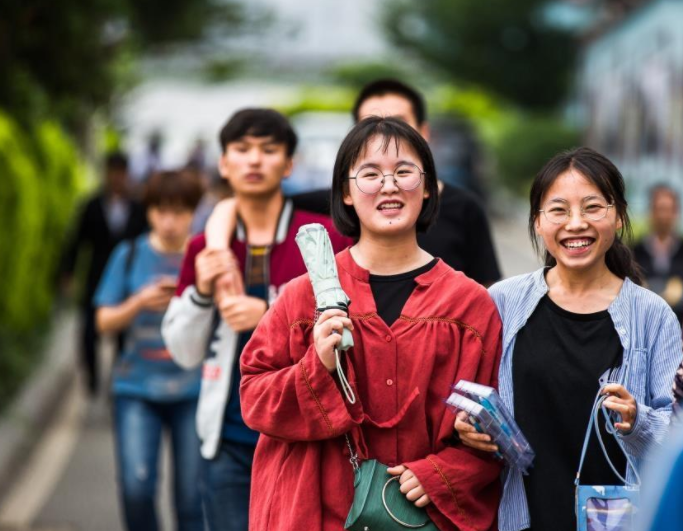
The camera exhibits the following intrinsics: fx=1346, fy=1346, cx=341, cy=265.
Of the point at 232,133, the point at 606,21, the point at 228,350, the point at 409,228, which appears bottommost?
the point at 228,350

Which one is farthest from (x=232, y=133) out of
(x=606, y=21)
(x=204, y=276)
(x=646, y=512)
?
(x=606, y=21)

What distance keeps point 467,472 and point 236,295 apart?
132 cm

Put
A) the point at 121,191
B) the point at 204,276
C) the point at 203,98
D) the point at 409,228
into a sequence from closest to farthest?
1. the point at 409,228
2. the point at 204,276
3. the point at 121,191
4. the point at 203,98

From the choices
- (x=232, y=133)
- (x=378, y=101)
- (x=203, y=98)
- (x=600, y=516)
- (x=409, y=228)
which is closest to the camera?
(x=600, y=516)

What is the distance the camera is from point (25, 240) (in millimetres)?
10219

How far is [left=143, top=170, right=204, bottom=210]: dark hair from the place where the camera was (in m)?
6.18

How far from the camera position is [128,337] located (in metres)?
6.05

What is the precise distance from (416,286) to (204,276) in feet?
3.77

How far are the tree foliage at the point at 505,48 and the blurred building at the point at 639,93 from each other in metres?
4.67

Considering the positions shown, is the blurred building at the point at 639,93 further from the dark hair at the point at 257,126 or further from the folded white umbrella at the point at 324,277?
the folded white umbrella at the point at 324,277

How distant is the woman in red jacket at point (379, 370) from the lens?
338cm

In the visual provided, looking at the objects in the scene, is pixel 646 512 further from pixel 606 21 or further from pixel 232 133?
pixel 606 21

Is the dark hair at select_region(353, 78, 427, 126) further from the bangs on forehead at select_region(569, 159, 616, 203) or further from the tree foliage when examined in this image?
the tree foliage

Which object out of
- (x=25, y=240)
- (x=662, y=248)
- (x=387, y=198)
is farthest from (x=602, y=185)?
(x=25, y=240)
